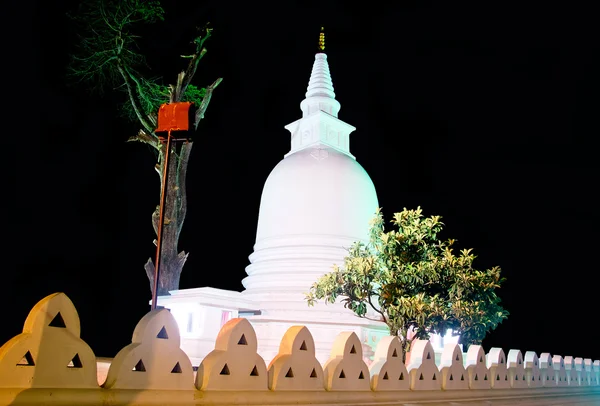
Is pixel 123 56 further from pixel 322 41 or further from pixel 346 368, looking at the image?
pixel 346 368

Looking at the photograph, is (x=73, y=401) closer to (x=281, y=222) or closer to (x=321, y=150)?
(x=281, y=222)

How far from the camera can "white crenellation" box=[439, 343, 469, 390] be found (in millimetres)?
7270

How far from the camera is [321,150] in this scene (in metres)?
24.0

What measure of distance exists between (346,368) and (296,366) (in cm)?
79

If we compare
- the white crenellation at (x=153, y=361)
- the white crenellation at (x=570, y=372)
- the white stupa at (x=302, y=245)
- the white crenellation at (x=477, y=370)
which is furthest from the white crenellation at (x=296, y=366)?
the white stupa at (x=302, y=245)

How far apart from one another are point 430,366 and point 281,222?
1597 cm

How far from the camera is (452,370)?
7395mm

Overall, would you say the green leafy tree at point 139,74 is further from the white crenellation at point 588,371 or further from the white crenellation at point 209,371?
the white crenellation at point 209,371

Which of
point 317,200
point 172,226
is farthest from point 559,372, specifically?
point 172,226

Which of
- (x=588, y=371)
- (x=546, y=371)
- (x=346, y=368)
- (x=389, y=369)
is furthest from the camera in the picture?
(x=588, y=371)

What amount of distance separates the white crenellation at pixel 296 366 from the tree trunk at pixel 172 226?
14965 mm

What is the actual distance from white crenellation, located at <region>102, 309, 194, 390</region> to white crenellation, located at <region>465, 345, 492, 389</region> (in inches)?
200

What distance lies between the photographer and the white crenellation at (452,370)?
23.9 ft

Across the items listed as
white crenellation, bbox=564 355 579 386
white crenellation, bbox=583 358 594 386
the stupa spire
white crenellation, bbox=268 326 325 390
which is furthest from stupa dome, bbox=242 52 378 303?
white crenellation, bbox=268 326 325 390
